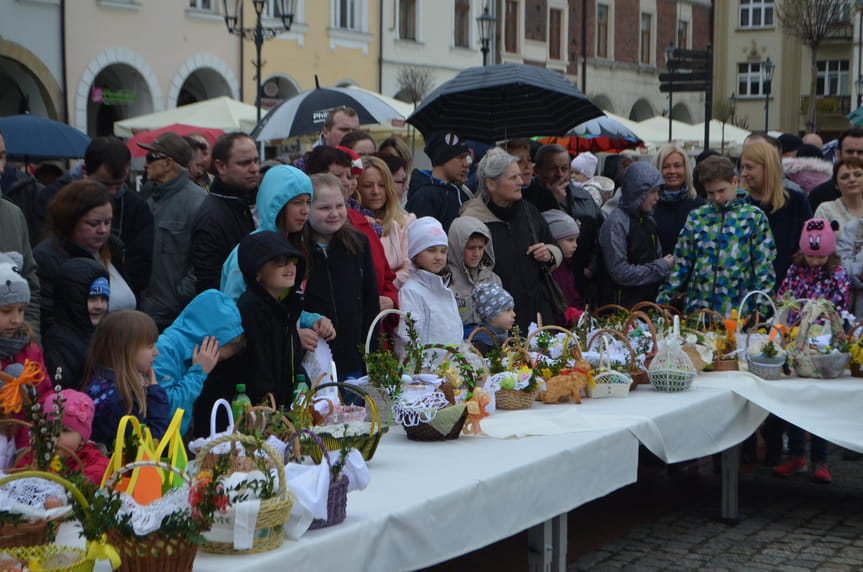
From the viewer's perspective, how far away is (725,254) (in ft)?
22.1

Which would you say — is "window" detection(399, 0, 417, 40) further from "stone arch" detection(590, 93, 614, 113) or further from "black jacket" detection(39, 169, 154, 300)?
"black jacket" detection(39, 169, 154, 300)

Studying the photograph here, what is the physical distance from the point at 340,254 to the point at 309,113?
410 centimetres

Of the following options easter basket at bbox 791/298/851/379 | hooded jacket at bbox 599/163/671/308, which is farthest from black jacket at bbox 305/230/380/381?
hooded jacket at bbox 599/163/671/308

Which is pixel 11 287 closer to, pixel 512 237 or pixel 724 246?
pixel 512 237

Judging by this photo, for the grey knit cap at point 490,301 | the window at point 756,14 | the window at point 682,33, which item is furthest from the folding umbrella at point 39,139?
the window at point 756,14

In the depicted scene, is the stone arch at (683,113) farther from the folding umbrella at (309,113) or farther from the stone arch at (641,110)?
the folding umbrella at (309,113)

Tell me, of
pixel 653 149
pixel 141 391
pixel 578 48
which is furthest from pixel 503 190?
pixel 578 48

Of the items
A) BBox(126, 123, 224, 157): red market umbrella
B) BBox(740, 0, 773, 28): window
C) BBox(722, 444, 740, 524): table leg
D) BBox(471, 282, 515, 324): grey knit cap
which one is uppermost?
BBox(740, 0, 773, 28): window

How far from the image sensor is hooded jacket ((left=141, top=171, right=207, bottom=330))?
20.2ft

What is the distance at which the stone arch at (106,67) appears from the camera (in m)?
20.0

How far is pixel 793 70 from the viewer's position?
46000 millimetres

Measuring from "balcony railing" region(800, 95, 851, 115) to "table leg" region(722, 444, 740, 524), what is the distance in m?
43.3

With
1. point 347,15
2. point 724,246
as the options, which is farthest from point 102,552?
point 347,15

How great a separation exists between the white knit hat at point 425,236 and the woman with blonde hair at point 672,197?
245 centimetres
